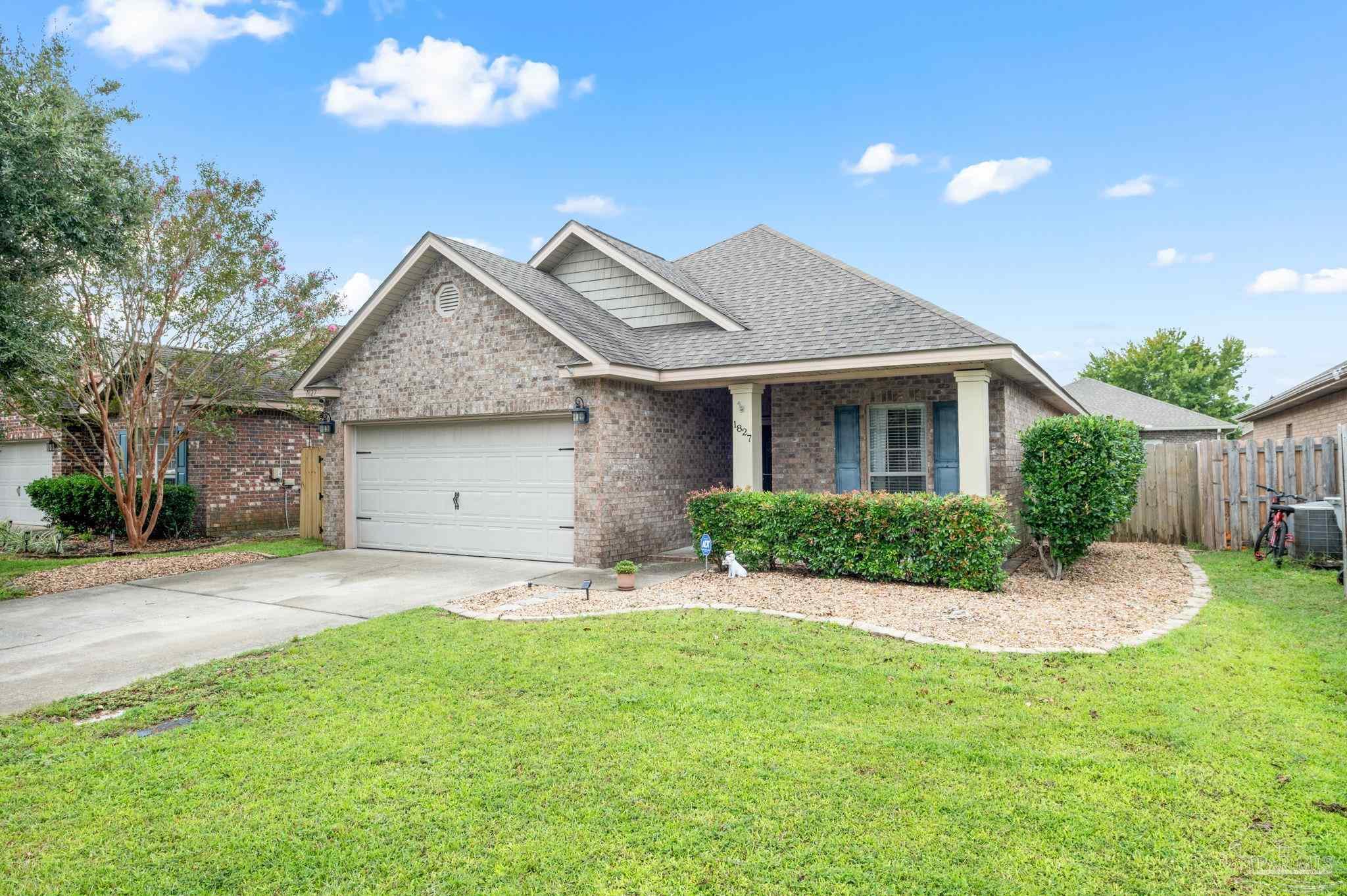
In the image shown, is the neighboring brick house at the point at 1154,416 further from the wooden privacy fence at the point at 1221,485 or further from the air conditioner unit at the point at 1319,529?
the air conditioner unit at the point at 1319,529

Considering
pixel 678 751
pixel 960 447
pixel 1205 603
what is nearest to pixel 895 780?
pixel 678 751

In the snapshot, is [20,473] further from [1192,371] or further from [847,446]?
[1192,371]

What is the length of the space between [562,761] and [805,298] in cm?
1006

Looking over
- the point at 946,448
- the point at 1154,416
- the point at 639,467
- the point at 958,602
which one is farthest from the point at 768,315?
the point at 1154,416

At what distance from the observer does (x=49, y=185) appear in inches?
334

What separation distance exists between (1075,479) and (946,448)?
218cm

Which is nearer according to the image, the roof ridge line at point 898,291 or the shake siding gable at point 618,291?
the roof ridge line at point 898,291

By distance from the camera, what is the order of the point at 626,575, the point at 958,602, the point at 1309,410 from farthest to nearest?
the point at 1309,410, the point at 626,575, the point at 958,602

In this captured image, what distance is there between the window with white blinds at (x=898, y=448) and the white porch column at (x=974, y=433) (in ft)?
4.82

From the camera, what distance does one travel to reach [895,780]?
12.1ft

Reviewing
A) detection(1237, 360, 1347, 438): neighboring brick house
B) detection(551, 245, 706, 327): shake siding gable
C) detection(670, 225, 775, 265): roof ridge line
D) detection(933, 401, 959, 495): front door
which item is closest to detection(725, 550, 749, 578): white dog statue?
detection(933, 401, 959, 495): front door

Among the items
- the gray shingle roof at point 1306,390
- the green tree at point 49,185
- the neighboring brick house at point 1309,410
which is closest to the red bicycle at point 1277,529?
the neighboring brick house at point 1309,410

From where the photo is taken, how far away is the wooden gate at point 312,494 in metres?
15.4

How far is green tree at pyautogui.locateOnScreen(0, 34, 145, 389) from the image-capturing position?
8.22 meters
